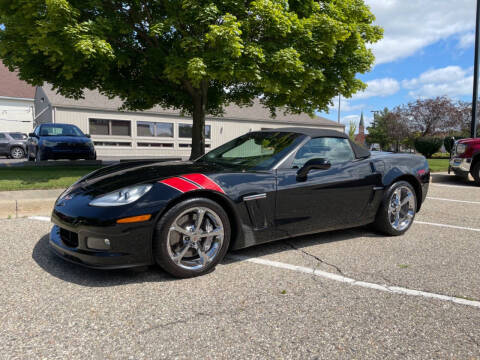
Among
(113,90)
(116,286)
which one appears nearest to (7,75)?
(113,90)

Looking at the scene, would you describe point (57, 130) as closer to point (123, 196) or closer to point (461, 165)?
point (123, 196)

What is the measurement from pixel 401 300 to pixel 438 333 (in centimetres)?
45

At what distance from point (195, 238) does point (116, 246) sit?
0.63 m

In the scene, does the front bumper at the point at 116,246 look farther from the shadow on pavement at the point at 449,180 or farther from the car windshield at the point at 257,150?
the shadow on pavement at the point at 449,180

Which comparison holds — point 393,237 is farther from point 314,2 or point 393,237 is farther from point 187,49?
point 314,2

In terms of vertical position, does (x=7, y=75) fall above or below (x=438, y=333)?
above

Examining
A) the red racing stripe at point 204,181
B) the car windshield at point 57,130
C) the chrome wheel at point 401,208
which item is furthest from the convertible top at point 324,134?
the car windshield at point 57,130

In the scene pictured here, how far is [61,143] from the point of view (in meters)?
10.5

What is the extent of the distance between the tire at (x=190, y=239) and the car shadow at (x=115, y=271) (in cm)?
18

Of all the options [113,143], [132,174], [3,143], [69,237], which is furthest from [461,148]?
[113,143]

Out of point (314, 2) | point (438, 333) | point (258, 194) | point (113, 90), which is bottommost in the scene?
point (438, 333)

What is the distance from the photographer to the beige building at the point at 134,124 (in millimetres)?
21906

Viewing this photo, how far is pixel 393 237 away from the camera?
4.27 metres

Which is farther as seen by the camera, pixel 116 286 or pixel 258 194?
pixel 258 194
